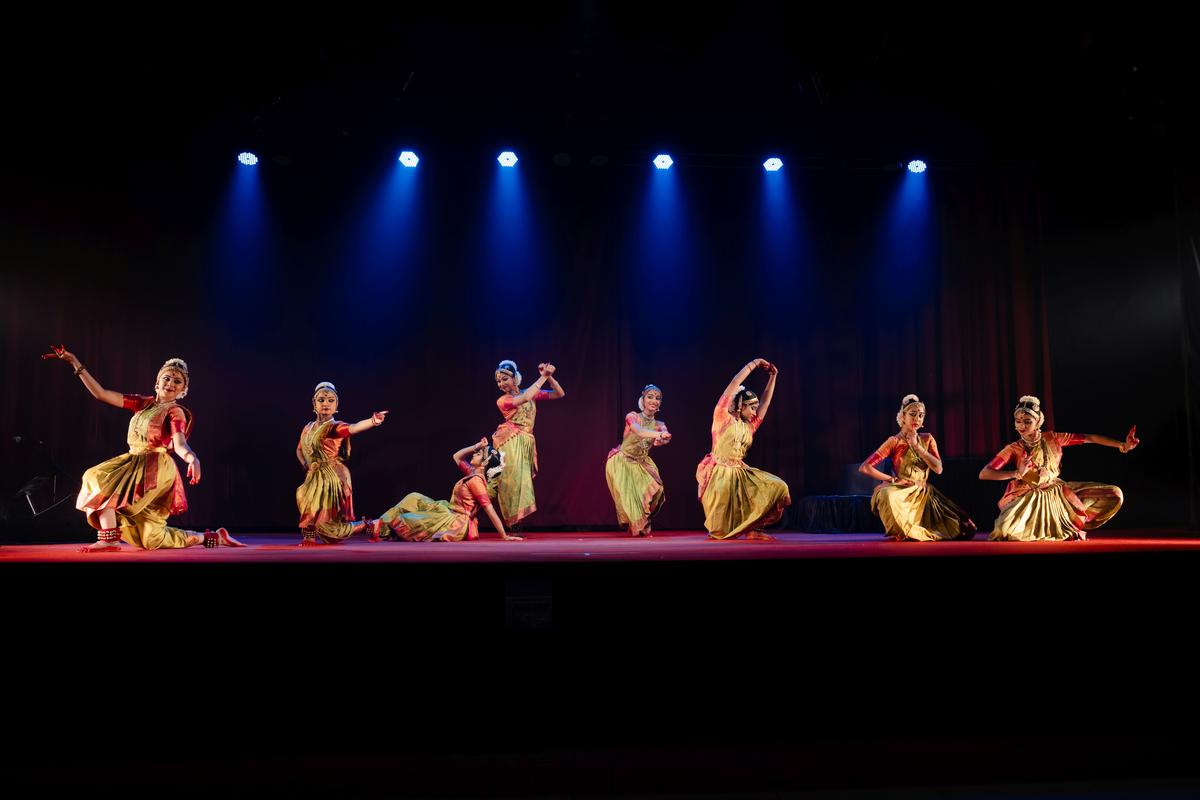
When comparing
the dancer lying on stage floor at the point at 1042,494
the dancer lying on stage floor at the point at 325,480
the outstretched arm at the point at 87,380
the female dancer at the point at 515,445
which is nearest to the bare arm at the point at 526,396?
the female dancer at the point at 515,445

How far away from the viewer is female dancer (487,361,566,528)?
706 centimetres

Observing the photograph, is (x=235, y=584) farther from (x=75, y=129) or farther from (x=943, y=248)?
(x=943, y=248)

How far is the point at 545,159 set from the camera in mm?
8484

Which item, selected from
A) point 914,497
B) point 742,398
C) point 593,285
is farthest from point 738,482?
point 593,285

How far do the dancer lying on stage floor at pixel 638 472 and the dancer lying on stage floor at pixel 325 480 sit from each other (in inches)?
87.1

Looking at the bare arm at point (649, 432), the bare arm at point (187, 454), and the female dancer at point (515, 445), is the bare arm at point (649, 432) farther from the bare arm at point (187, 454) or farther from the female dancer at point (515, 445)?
the bare arm at point (187, 454)

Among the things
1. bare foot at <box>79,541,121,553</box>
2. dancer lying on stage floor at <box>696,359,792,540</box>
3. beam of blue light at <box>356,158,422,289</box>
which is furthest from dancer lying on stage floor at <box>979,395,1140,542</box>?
beam of blue light at <box>356,158,422,289</box>

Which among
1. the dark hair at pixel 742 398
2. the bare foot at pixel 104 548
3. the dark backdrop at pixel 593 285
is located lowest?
the bare foot at pixel 104 548

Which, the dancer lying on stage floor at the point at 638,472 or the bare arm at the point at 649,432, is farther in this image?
the dancer lying on stage floor at the point at 638,472

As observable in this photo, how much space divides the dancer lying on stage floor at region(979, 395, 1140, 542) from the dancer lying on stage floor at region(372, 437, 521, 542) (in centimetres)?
363

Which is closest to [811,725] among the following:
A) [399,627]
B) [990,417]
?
[399,627]

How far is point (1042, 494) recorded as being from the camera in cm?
562

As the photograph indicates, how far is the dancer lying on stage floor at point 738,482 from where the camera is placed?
6.00 m

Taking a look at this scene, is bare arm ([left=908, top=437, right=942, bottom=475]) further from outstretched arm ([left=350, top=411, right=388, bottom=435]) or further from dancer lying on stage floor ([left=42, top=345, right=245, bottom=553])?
dancer lying on stage floor ([left=42, top=345, right=245, bottom=553])
